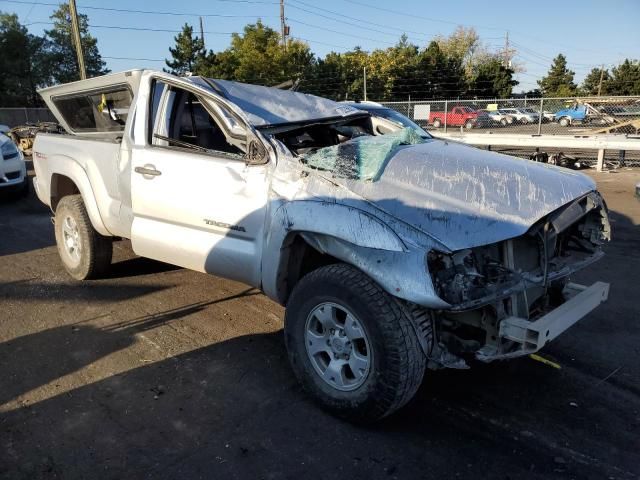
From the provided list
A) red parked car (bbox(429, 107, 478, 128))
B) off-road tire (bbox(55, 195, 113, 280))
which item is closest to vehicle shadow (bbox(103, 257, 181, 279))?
off-road tire (bbox(55, 195, 113, 280))

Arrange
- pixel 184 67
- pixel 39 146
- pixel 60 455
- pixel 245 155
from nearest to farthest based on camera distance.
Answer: pixel 60 455, pixel 245 155, pixel 39 146, pixel 184 67

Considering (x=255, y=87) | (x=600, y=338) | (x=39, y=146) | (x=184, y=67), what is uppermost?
(x=184, y=67)

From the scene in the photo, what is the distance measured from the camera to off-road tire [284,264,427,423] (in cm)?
266

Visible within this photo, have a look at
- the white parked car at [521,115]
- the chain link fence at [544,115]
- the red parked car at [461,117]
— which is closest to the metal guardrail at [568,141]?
the chain link fence at [544,115]

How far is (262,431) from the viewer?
2932mm

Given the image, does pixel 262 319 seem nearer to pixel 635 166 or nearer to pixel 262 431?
pixel 262 431

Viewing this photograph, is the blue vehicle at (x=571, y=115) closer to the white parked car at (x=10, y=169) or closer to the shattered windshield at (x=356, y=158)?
the white parked car at (x=10, y=169)

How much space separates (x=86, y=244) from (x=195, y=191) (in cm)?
200

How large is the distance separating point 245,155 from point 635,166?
1395 cm

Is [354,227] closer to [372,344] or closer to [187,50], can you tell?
[372,344]

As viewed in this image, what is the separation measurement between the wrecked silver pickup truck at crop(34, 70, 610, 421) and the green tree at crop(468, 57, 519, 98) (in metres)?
52.0

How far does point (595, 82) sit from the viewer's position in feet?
210

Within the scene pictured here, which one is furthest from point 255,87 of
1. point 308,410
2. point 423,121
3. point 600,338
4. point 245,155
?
point 423,121

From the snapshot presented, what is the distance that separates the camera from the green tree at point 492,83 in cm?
5219
